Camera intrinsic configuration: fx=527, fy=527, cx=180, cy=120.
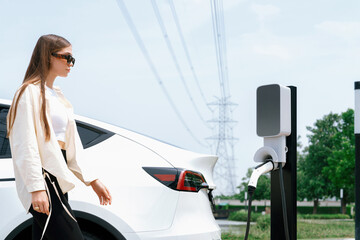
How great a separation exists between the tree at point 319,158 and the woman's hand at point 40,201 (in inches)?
2103

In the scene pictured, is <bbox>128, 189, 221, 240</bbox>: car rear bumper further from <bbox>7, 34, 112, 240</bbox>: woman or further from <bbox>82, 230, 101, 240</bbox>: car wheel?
<bbox>7, 34, 112, 240</bbox>: woman

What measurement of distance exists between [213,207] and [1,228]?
1614mm

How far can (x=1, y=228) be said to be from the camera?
11.7 feet

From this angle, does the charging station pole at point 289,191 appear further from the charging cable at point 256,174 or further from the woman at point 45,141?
the woman at point 45,141

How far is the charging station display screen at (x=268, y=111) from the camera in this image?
3.40 metres

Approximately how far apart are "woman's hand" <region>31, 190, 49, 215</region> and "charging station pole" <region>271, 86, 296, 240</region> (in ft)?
5.28

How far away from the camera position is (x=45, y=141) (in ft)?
8.82

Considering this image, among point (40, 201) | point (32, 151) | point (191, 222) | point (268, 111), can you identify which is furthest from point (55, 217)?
point (268, 111)

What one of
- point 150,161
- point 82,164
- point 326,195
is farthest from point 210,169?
point 326,195

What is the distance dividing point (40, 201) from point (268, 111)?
1.59 m

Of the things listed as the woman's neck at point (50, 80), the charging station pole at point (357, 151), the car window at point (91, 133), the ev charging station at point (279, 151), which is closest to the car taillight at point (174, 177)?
the car window at point (91, 133)

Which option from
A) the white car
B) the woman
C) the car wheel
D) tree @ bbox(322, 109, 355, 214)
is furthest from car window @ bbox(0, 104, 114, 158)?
tree @ bbox(322, 109, 355, 214)

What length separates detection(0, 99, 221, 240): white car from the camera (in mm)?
3635

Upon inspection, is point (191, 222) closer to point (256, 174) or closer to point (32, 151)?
point (256, 174)
